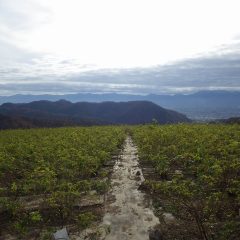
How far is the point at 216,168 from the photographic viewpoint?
15.6m

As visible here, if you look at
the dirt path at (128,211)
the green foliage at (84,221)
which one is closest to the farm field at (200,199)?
the dirt path at (128,211)

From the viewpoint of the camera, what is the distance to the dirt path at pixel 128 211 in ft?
41.5

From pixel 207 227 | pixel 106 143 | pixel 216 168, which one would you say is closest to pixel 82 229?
pixel 207 227

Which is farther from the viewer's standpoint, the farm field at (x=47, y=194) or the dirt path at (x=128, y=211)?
the farm field at (x=47, y=194)

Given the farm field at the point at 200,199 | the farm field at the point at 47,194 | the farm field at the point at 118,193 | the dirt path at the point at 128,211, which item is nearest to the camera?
the farm field at the point at 200,199

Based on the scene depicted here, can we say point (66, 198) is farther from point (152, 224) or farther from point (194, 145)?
point (194, 145)

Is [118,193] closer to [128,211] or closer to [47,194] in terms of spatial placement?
[128,211]

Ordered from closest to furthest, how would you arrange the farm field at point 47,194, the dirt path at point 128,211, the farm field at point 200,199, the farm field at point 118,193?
the farm field at point 200,199, the dirt path at point 128,211, the farm field at point 118,193, the farm field at point 47,194

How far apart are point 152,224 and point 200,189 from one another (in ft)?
8.30

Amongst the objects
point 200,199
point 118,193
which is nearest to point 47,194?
point 118,193

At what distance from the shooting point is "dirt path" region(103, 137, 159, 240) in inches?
498

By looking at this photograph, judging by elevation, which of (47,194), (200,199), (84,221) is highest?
(200,199)

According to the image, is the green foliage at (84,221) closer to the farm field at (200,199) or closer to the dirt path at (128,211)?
the dirt path at (128,211)

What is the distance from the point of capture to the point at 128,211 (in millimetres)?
14883
